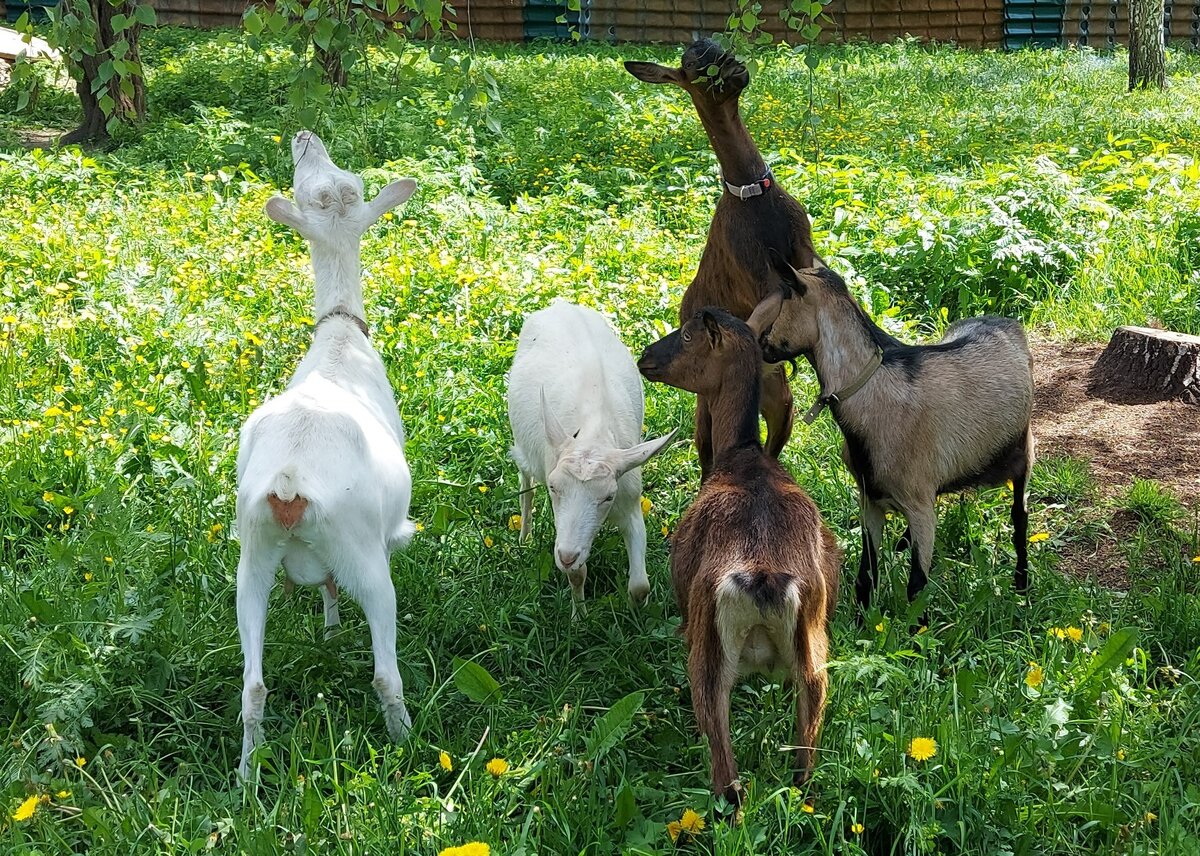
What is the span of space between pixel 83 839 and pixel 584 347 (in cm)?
246

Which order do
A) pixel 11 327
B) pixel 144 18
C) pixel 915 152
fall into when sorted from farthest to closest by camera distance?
pixel 915 152 < pixel 11 327 < pixel 144 18

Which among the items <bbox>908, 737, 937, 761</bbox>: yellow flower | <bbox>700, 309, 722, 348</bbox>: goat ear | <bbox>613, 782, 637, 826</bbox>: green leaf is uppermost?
<bbox>700, 309, 722, 348</bbox>: goat ear

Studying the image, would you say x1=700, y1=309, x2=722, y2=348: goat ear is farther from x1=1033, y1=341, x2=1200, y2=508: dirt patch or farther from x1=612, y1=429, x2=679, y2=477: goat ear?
x1=1033, y1=341, x2=1200, y2=508: dirt patch

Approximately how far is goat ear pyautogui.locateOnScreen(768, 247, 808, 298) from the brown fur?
68.5 inches

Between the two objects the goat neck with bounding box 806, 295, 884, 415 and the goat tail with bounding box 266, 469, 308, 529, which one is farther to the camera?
the goat neck with bounding box 806, 295, 884, 415

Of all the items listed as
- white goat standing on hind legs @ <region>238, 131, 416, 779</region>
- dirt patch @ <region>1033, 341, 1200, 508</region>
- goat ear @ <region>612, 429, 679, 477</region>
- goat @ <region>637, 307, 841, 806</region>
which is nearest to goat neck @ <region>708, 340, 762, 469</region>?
goat @ <region>637, 307, 841, 806</region>

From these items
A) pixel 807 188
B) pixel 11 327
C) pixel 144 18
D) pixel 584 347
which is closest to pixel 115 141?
pixel 11 327

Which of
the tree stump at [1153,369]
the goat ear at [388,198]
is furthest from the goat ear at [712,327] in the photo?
the tree stump at [1153,369]

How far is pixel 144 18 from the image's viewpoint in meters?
2.73

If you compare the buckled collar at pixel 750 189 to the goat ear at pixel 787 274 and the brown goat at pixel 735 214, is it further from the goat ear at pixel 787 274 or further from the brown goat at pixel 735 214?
the goat ear at pixel 787 274

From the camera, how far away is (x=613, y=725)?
3061mm

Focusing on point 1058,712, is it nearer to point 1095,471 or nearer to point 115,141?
point 1095,471

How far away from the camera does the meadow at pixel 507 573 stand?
9.45 ft

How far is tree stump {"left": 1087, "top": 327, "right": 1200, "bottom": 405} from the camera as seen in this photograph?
5414mm
